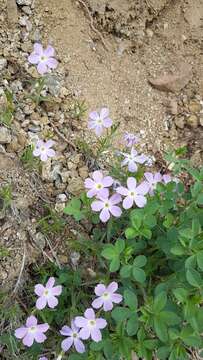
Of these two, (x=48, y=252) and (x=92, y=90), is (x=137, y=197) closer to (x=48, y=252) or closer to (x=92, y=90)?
(x=48, y=252)

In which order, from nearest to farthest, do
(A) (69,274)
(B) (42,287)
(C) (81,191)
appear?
(B) (42,287) → (A) (69,274) → (C) (81,191)

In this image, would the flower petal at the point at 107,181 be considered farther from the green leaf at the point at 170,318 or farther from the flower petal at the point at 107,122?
the green leaf at the point at 170,318

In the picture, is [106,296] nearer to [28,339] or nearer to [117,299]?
[117,299]

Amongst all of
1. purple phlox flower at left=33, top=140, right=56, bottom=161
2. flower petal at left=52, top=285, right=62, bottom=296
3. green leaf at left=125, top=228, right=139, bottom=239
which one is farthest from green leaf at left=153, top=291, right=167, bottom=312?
purple phlox flower at left=33, top=140, right=56, bottom=161

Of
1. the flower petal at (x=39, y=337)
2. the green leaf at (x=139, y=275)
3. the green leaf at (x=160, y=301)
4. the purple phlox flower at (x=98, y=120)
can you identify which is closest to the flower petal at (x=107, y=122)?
the purple phlox flower at (x=98, y=120)

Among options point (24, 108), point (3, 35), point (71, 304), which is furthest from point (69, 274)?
point (3, 35)

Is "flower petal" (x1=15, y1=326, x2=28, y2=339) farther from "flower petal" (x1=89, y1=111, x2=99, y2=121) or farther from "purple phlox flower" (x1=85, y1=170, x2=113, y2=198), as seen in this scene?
"flower petal" (x1=89, y1=111, x2=99, y2=121)
